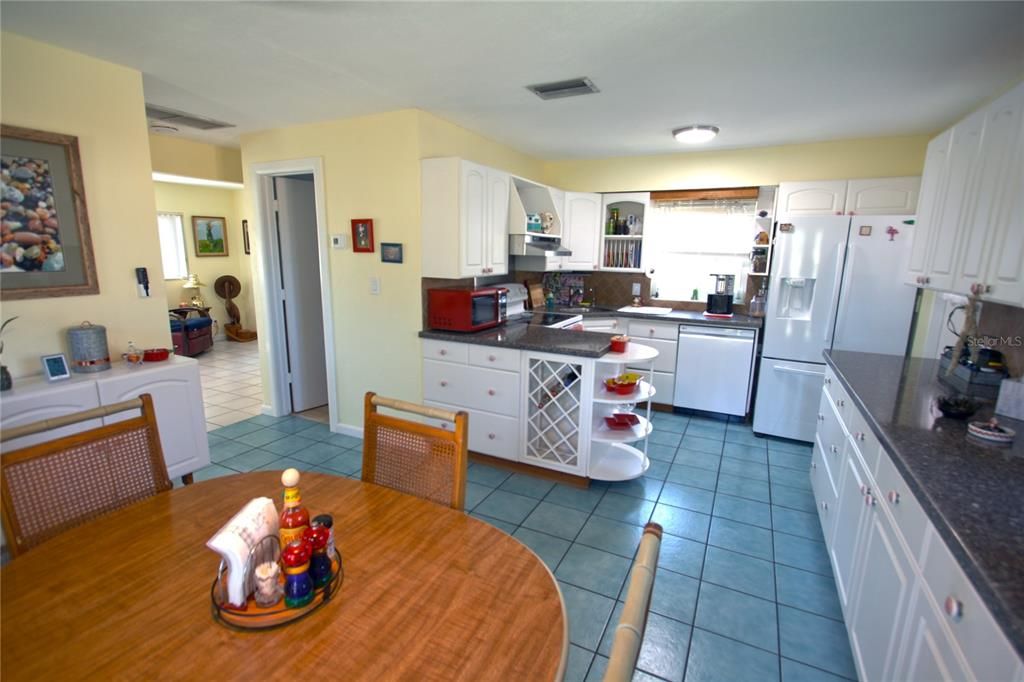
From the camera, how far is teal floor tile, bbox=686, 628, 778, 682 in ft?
5.49

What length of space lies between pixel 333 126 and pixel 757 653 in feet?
12.7

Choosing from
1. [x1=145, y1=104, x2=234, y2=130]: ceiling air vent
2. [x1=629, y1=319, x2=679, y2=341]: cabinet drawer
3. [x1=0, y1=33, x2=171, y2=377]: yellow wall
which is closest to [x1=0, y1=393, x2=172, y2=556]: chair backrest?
[x1=0, y1=33, x2=171, y2=377]: yellow wall

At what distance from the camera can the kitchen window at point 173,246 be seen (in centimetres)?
660

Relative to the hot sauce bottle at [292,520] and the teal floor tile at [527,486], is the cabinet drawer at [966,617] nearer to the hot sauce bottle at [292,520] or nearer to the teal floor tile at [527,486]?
the hot sauce bottle at [292,520]

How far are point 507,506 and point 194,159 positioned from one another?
13.1 ft

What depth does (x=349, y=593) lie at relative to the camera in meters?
1.04

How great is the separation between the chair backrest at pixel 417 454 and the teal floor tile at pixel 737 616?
50.0 inches

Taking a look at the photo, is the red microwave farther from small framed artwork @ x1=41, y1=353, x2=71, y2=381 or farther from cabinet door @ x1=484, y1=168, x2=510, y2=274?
small framed artwork @ x1=41, y1=353, x2=71, y2=381

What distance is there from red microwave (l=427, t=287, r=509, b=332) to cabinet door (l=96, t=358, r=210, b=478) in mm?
1466

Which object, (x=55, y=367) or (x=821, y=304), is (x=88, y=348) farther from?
(x=821, y=304)

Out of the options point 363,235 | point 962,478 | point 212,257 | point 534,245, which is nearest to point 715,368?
point 534,245

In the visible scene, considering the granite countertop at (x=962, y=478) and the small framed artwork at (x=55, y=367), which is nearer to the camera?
the granite countertop at (x=962, y=478)

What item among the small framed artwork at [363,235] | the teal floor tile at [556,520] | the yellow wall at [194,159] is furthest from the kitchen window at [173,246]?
the teal floor tile at [556,520]

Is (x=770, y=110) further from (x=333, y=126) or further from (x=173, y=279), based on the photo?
(x=173, y=279)
